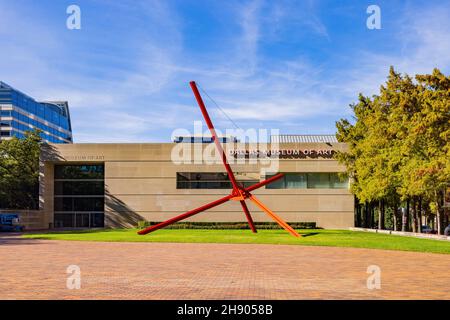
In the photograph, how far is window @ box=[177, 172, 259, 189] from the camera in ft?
177

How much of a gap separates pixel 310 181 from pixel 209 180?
10437mm

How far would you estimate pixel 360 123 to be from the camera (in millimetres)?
48188

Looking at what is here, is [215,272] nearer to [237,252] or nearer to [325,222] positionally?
[237,252]

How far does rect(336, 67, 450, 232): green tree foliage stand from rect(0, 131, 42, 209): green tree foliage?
35.8m

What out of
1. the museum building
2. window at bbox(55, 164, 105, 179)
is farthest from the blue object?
window at bbox(55, 164, 105, 179)

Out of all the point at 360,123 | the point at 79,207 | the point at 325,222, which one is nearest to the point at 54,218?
the point at 79,207

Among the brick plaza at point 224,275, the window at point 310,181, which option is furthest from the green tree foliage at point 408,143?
the brick plaza at point 224,275

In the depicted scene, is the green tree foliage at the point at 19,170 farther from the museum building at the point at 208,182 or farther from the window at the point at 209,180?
the window at the point at 209,180

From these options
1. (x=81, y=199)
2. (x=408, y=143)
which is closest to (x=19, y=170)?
(x=81, y=199)

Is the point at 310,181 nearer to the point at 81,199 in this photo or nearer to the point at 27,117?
the point at 81,199

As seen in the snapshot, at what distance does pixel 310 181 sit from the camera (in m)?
54.4

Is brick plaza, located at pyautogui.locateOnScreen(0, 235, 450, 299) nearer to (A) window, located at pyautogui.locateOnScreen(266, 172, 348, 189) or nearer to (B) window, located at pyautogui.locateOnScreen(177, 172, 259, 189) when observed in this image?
(B) window, located at pyautogui.locateOnScreen(177, 172, 259, 189)

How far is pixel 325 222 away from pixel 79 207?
2640 cm

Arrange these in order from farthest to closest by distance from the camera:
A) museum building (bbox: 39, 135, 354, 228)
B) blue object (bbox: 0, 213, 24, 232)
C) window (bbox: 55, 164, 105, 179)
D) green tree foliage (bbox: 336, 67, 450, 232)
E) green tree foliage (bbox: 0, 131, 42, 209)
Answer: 1. window (bbox: 55, 164, 105, 179)
2. green tree foliage (bbox: 0, 131, 42, 209)
3. museum building (bbox: 39, 135, 354, 228)
4. blue object (bbox: 0, 213, 24, 232)
5. green tree foliage (bbox: 336, 67, 450, 232)
